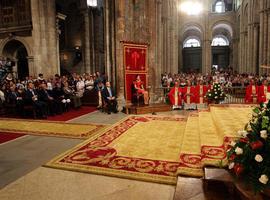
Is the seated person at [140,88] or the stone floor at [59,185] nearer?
the stone floor at [59,185]

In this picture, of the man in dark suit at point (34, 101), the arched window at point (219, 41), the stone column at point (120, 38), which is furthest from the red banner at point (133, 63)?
the arched window at point (219, 41)

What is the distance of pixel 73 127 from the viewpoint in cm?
685

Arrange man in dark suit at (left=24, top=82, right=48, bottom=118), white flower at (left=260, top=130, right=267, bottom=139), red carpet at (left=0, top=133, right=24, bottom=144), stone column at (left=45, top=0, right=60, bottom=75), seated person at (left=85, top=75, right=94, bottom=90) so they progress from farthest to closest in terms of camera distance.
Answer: stone column at (left=45, top=0, right=60, bottom=75) < seated person at (left=85, top=75, right=94, bottom=90) < man in dark suit at (left=24, top=82, right=48, bottom=118) < red carpet at (left=0, top=133, right=24, bottom=144) < white flower at (left=260, top=130, right=267, bottom=139)

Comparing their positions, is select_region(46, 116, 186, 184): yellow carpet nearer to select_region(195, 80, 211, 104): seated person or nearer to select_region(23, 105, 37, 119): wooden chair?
select_region(23, 105, 37, 119): wooden chair

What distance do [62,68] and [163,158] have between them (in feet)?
54.4

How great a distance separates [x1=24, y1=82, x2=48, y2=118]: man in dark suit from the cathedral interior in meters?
0.07

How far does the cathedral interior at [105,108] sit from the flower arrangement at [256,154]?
0.20 meters

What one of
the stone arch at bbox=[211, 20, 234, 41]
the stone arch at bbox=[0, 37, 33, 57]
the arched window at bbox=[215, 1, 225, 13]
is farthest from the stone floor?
the arched window at bbox=[215, 1, 225, 13]

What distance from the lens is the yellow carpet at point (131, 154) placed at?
365cm

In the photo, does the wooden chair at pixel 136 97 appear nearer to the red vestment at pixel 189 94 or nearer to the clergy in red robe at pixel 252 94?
the red vestment at pixel 189 94

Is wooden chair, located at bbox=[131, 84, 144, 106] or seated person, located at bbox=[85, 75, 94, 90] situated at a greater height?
seated person, located at bbox=[85, 75, 94, 90]

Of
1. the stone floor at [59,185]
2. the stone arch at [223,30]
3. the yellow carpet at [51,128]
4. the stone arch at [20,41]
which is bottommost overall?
the stone floor at [59,185]

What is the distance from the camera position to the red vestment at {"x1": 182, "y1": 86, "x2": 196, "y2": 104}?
1027 centimetres

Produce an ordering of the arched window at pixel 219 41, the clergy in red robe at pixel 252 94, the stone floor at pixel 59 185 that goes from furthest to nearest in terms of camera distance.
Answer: the arched window at pixel 219 41
the clergy in red robe at pixel 252 94
the stone floor at pixel 59 185
